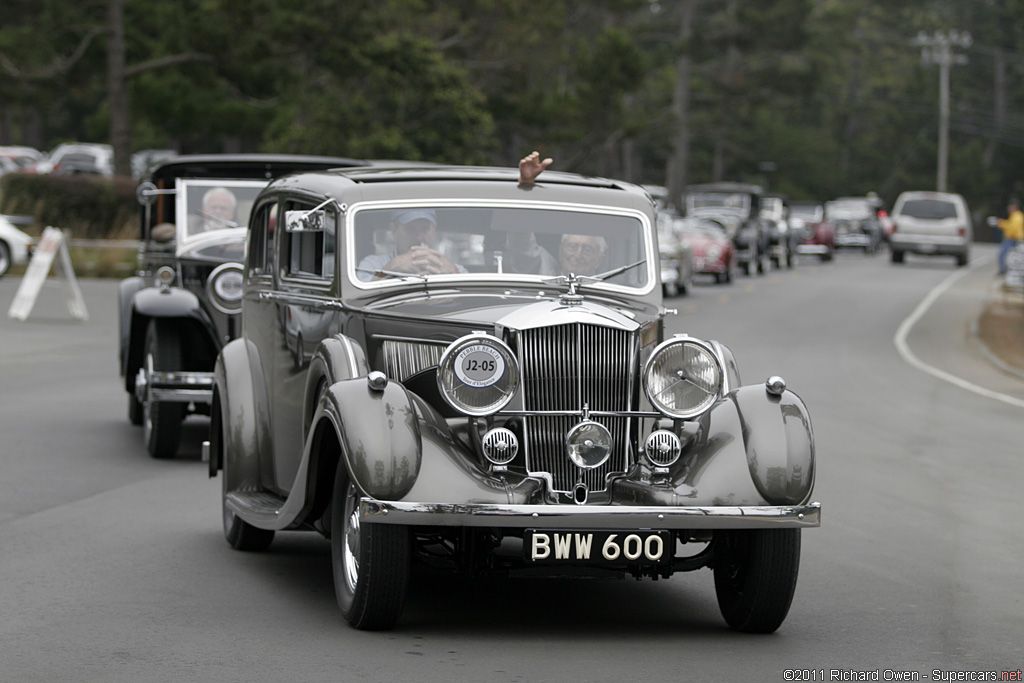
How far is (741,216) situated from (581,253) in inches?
1511

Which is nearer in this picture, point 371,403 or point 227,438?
point 371,403

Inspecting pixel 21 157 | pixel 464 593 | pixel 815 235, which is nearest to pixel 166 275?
pixel 464 593

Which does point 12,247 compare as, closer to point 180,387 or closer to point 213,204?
point 213,204

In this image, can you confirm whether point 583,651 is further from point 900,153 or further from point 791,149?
point 900,153

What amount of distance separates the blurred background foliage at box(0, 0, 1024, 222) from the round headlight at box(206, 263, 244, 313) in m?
20.9

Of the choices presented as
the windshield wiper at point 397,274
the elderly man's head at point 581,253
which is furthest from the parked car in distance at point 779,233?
the windshield wiper at point 397,274

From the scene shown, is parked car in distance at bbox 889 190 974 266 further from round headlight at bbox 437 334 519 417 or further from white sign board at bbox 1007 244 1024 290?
round headlight at bbox 437 334 519 417

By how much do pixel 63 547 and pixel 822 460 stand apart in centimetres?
619

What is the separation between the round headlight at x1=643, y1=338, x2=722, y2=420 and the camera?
6441 mm

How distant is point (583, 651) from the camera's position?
6.12 metres

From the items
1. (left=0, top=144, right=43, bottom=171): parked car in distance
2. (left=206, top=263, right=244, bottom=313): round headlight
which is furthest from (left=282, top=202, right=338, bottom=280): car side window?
(left=0, top=144, right=43, bottom=171): parked car in distance

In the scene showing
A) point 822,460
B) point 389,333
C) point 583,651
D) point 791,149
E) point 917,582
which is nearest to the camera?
point 583,651

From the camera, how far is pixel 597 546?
603 cm

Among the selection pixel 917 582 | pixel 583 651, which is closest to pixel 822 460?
pixel 917 582
